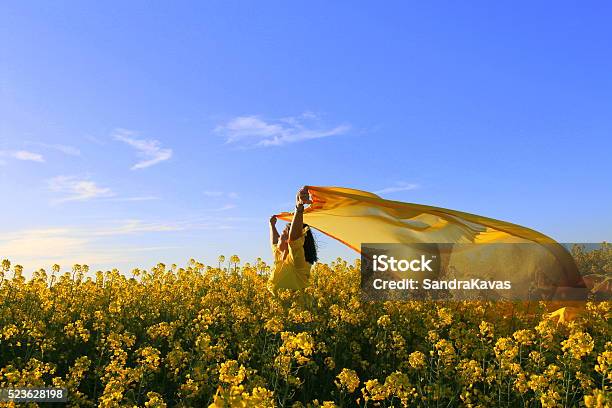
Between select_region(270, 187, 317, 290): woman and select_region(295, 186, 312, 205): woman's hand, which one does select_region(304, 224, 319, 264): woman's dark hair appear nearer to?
select_region(270, 187, 317, 290): woman

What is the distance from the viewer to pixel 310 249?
8.98 meters

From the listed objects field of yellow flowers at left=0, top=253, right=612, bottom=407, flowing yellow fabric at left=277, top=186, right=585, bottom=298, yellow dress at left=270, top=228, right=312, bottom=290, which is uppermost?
flowing yellow fabric at left=277, top=186, right=585, bottom=298

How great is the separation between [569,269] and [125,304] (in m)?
6.89

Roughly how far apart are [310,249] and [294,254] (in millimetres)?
646

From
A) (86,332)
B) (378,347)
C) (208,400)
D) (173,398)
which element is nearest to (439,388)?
(378,347)

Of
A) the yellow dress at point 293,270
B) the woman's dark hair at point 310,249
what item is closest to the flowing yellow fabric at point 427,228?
the woman's dark hair at point 310,249

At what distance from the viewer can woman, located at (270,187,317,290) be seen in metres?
8.12

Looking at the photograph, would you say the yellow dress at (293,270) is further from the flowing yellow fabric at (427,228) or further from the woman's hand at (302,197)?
the flowing yellow fabric at (427,228)

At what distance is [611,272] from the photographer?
10.9 m

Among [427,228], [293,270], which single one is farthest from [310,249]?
[427,228]

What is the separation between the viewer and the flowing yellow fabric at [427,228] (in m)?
9.34

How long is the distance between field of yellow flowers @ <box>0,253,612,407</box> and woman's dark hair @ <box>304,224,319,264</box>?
20.5 inches

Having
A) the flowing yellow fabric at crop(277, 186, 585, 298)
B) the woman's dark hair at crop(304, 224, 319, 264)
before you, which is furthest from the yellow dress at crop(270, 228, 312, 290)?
the flowing yellow fabric at crop(277, 186, 585, 298)

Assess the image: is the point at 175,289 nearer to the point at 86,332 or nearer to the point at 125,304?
the point at 125,304
